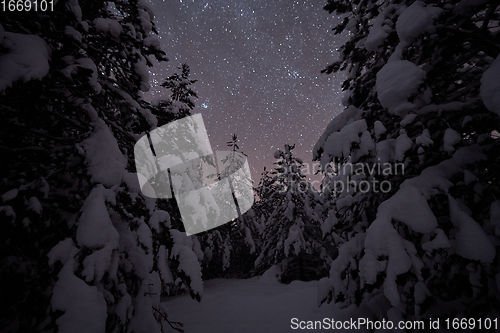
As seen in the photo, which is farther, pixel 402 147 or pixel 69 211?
pixel 69 211

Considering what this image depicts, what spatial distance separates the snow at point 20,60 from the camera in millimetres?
1642

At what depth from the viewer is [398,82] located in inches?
85.0

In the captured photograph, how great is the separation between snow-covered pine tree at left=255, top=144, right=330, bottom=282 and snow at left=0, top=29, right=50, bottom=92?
10.9 metres

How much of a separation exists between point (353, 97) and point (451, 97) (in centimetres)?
145

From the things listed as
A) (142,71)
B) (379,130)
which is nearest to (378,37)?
(379,130)

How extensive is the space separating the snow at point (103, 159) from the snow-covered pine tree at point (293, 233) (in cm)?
1004

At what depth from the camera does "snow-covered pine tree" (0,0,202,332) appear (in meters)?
1.74

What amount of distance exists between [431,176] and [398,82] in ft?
3.89

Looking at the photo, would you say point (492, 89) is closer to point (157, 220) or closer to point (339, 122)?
point (339, 122)

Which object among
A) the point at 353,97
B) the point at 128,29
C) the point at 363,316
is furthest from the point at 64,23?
the point at 363,316

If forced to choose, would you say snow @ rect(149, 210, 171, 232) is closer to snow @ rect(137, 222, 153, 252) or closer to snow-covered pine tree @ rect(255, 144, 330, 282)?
snow @ rect(137, 222, 153, 252)

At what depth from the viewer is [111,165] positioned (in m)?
2.12

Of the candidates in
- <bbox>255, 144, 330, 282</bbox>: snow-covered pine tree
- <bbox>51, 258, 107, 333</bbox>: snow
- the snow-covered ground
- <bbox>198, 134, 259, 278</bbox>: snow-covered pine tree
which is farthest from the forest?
<bbox>198, 134, 259, 278</bbox>: snow-covered pine tree

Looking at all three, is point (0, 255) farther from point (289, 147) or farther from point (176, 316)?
point (289, 147)
